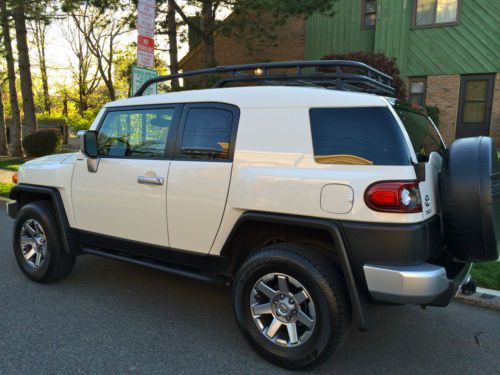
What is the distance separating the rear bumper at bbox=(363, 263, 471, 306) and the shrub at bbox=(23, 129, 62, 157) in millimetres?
14490

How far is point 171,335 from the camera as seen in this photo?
133 inches

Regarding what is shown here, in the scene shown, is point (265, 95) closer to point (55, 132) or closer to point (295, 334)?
point (295, 334)

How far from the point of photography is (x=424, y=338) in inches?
133

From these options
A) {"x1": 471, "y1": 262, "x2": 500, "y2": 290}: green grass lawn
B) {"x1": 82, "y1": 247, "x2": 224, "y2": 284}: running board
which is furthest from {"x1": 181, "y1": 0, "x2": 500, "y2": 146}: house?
{"x1": 82, "y1": 247, "x2": 224, "y2": 284}: running board

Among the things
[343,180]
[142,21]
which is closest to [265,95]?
[343,180]

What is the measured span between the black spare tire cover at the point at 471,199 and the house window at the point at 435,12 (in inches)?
547

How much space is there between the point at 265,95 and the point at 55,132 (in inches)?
556

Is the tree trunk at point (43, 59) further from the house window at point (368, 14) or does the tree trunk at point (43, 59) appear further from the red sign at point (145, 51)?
the red sign at point (145, 51)

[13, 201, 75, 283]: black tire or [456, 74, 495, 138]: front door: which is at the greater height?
[456, 74, 495, 138]: front door

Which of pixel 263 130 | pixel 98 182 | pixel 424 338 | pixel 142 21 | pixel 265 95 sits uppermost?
pixel 142 21

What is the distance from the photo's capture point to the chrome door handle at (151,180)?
342cm

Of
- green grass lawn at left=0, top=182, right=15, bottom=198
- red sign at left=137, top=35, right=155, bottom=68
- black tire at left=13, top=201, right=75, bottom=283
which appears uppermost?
red sign at left=137, top=35, right=155, bottom=68

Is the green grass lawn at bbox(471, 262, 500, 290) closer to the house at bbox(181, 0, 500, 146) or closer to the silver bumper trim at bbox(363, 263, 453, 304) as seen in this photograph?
the silver bumper trim at bbox(363, 263, 453, 304)

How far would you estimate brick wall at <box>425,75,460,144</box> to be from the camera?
48.3ft
